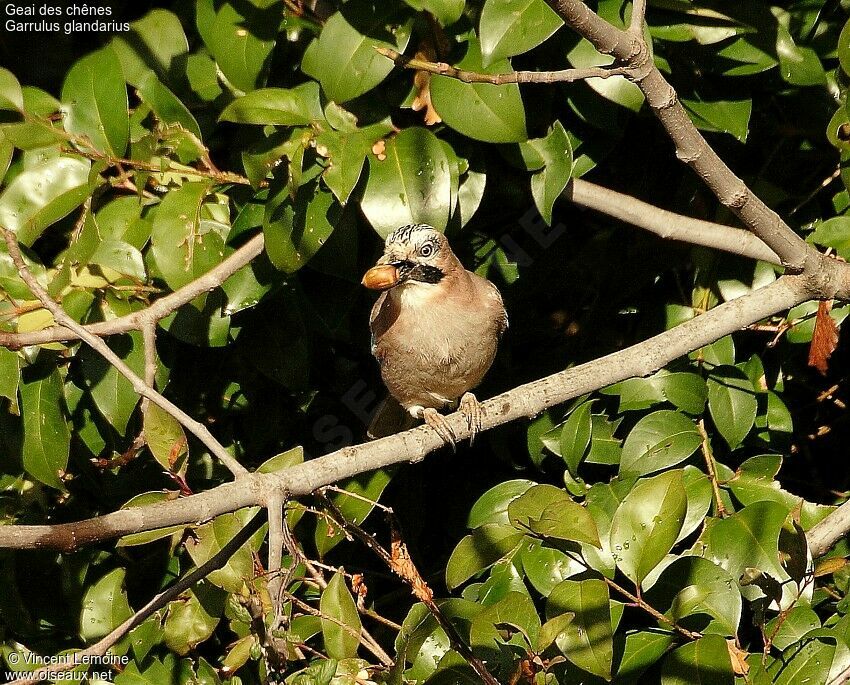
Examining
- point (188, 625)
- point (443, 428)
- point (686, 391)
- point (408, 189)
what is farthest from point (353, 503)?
point (686, 391)

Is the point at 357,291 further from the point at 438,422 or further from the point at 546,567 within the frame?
the point at 546,567

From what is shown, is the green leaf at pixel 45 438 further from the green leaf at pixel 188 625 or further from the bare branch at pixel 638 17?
the bare branch at pixel 638 17

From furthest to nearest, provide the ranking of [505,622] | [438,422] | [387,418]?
[387,418] < [438,422] < [505,622]

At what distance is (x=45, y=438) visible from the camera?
3117mm

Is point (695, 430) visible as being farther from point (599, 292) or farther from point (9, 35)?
point (9, 35)

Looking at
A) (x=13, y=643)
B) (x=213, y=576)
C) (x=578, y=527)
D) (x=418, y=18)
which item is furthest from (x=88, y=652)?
(x=418, y=18)

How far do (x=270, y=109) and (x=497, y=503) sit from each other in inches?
61.5

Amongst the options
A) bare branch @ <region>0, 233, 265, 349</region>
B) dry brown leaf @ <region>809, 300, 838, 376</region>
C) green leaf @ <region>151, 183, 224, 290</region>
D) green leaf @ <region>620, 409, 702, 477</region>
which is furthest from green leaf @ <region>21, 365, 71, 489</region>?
dry brown leaf @ <region>809, 300, 838, 376</region>

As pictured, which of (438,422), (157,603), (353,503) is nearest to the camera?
(157,603)

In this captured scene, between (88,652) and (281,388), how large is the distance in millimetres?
1750

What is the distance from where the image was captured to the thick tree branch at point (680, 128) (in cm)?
219

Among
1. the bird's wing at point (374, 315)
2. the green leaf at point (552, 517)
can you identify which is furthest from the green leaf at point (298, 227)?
the green leaf at point (552, 517)

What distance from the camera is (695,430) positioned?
318 centimetres

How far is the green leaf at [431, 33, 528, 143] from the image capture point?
9.75ft
